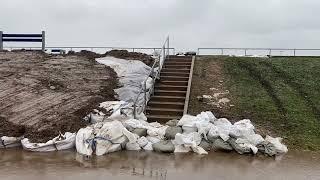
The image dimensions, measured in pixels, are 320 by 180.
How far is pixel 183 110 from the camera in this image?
16.6m

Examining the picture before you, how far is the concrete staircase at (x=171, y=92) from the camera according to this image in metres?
16.6

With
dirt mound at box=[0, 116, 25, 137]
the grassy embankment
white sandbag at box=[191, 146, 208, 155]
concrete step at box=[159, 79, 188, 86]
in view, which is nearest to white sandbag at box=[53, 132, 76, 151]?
dirt mound at box=[0, 116, 25, 137]

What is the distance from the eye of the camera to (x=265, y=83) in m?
19.8

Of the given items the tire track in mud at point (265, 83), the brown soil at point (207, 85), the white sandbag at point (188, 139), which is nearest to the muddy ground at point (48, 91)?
the white sandbag at point (188, 139)

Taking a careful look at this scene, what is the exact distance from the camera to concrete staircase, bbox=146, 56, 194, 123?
54.3ft

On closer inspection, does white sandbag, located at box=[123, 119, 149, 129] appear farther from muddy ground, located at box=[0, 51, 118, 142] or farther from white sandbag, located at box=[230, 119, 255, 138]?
white sandbag, located at box=[230, 119, 255, 138]

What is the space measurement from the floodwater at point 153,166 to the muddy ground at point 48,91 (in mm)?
1360

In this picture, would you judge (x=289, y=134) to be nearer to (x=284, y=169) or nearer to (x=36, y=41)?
(x=284, y=169)

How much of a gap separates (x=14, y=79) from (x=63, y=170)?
818 cm

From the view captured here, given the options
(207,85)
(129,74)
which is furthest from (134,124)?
(207,85)

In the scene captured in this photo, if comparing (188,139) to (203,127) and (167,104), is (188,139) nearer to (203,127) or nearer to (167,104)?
(203,127)

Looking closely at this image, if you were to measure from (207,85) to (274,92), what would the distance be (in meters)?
2.61

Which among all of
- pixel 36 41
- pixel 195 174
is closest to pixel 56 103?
pixel 195 174

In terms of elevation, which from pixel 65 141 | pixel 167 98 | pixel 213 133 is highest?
pixel 167 98
